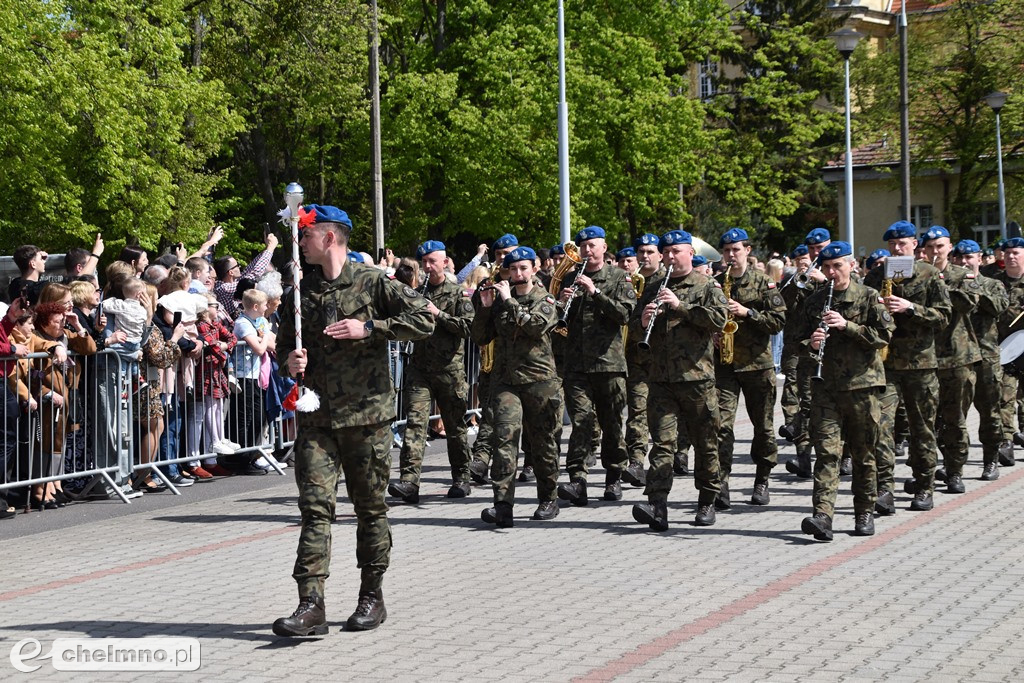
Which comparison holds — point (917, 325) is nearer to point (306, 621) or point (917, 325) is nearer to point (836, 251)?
point (836, 251)

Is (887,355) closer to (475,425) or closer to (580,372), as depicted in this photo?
(580,372)

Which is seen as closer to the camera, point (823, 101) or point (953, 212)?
point (953, 212)

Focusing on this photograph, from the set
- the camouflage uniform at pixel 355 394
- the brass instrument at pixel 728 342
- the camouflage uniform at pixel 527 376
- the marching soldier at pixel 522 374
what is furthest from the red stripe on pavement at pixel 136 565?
the brass instrument at pixel 728 342

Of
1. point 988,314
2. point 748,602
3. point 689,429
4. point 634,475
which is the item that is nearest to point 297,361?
point 748,602

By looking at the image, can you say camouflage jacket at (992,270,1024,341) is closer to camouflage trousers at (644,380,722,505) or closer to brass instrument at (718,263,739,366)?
brass instrument at (718,263,739,366)

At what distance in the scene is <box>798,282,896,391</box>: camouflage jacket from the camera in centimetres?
1030

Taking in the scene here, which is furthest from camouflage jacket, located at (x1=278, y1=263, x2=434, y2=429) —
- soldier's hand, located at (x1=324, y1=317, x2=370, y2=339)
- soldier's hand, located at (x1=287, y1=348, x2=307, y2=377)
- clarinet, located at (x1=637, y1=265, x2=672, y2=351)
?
clarinet, located at (x1=637, y1=265, x2=672, y2=351)

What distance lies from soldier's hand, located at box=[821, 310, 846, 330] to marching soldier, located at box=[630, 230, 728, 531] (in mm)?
862

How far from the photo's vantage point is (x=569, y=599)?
8297 mm

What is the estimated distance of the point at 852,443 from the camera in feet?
34.1

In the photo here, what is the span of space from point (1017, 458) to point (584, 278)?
5.86 metres

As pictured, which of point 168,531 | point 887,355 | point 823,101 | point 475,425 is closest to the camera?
point 168,531

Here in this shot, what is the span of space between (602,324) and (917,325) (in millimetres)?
2518

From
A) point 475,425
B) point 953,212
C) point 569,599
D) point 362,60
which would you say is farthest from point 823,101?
point 569,599
